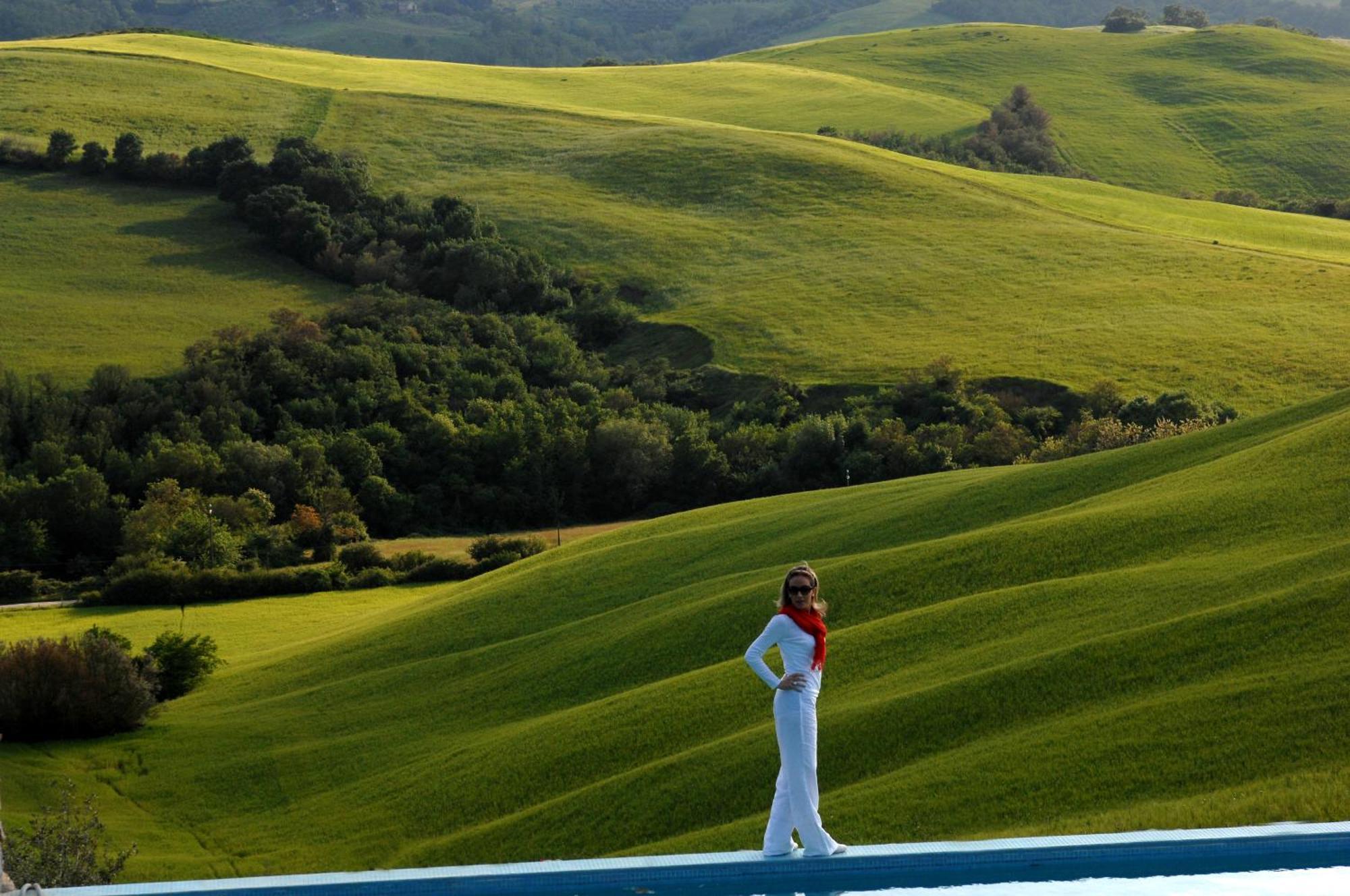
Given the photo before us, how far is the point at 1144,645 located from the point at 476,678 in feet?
49.3

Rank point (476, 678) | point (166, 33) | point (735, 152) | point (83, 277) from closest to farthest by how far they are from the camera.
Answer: point (476, 678), point (83, 277), point (735, 152), point (166, 33)

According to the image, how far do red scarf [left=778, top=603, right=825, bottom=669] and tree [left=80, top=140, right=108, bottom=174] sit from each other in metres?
100

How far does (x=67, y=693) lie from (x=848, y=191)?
80824 millimetres

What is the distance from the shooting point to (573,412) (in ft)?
261

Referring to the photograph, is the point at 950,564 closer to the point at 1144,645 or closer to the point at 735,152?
the point at 1144,645

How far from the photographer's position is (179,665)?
37.0m

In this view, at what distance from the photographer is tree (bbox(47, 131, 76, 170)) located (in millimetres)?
102875

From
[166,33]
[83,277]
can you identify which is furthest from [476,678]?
[166,33]

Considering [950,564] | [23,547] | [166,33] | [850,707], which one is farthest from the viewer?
[166,33]

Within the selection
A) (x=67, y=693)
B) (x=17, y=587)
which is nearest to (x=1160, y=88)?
(x=17, y=587)

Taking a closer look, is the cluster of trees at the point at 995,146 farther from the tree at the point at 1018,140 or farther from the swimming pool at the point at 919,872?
the swimming pool at the point at 919,872

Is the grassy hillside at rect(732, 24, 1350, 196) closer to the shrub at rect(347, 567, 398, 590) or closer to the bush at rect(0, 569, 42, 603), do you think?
the shrub at rect(347, 567, 398, 590)

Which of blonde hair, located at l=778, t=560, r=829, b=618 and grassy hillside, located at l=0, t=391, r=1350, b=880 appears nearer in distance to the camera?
blonde hair, located at l=778, t=560, r=829, b=618

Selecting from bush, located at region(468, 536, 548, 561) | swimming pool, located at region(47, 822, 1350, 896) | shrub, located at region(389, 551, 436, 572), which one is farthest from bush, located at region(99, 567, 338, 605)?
swimming pool, located at region(47, 822, 1350, 896)
